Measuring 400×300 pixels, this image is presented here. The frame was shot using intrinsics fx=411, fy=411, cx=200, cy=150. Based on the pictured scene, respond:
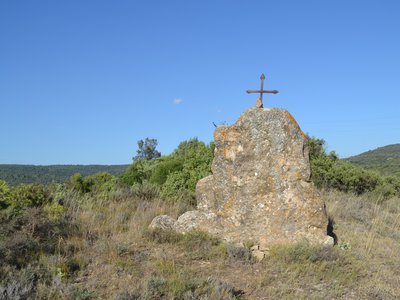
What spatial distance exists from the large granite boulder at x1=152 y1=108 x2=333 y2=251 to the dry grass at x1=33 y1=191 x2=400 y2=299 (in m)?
0.43

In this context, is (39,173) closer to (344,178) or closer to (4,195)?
(344,178)

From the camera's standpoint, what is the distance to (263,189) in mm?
7219

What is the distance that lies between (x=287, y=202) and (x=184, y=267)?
7.43 ft

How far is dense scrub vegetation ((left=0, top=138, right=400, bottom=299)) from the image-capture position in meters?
4.91

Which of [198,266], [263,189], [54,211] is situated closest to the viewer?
[198,266]

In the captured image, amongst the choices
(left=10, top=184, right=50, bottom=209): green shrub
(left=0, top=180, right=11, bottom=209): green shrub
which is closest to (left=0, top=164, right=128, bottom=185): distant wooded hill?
(left=10, top=184, right=50, bottom=209): green shrub

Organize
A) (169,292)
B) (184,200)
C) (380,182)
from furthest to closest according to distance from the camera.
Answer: (380,182), (184,200), (169,292)

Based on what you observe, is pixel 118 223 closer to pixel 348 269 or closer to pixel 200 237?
pixel 200 237

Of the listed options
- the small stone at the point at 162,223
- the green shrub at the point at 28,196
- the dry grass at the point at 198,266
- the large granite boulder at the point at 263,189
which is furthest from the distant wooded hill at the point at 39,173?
the dry grass at the point at 198,266

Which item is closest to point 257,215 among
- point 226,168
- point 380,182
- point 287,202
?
point 287,202

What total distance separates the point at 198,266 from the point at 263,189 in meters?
1.92

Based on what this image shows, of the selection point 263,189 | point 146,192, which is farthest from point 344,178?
point 263,189

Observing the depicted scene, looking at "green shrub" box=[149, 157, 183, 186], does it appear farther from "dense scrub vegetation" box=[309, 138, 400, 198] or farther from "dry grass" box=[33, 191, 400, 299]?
"dense scrub vegetation" box=[309, 138, 400, 198]

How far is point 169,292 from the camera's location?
4773mm
